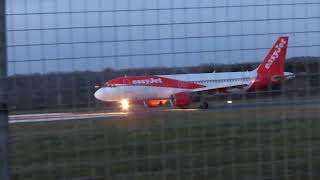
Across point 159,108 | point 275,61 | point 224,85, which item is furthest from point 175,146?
point 275,61

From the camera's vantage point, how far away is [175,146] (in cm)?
647

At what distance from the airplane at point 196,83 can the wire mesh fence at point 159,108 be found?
0.08 meters

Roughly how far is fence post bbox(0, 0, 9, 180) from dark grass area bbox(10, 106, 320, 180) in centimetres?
35

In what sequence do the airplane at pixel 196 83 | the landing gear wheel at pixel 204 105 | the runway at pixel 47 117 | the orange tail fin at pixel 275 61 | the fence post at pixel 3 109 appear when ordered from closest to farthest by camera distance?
the fence post at pixel 3 109
the runway at pixel 47 117
the airplane at pixel 196 83
the orange tail fin at pixel 275 61
the landing gear wheel at pixel 204 105

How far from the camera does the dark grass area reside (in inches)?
246

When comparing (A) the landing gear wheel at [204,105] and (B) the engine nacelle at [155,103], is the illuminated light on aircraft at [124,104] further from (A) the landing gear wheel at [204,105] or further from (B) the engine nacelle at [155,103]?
(A) the landing gear wheel at [204,105]

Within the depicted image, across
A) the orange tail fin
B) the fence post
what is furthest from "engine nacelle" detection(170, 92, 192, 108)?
the fence post

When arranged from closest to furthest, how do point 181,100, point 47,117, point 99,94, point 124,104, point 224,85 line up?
1. point 47,117
2. point 99,94
3. point 124,104
4. point 181,100
5. point 224,85

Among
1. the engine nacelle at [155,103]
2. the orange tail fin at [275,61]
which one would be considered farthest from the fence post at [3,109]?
the orange tail fin at [275,61]

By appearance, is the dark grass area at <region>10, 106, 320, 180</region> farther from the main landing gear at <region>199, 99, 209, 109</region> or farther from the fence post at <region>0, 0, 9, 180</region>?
the fence post at <region>0, 0, 9, 180</region>

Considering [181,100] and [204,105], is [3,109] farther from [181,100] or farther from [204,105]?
[204,105]

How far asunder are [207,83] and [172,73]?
413 millimetres

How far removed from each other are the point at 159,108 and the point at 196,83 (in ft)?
1.36

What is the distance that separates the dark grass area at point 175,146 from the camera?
6.25 m
